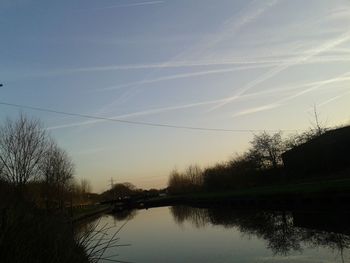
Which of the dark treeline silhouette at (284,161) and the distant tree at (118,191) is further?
the distant tree at (118,191)

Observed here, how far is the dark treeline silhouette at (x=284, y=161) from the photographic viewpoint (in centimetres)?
5182

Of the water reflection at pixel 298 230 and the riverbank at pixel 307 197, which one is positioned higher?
the riverbank at pixel 307 197

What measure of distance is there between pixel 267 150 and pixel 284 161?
934cm

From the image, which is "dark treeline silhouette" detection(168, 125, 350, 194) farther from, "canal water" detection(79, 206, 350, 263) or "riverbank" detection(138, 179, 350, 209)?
"canal water" detection(79, 206, 350, 263)

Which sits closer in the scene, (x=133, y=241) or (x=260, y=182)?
(x=133, y=241)

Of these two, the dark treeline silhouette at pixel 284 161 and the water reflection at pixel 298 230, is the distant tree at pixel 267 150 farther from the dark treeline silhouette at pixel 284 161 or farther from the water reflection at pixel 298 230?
the water reflection at pixel 298 230

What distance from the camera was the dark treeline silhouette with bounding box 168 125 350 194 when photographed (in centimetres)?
5182

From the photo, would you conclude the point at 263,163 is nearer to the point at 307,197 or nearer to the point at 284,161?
the point at 284,161

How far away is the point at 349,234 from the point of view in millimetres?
19969

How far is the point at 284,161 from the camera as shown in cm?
6500

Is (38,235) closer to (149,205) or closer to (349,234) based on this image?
(349,234)

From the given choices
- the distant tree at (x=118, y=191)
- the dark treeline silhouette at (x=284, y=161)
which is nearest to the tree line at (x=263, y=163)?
the dark treeline silhouette at (x=284, y=161)

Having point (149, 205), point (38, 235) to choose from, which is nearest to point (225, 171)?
point (149, 205)

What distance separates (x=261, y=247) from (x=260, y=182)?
49.3 m
